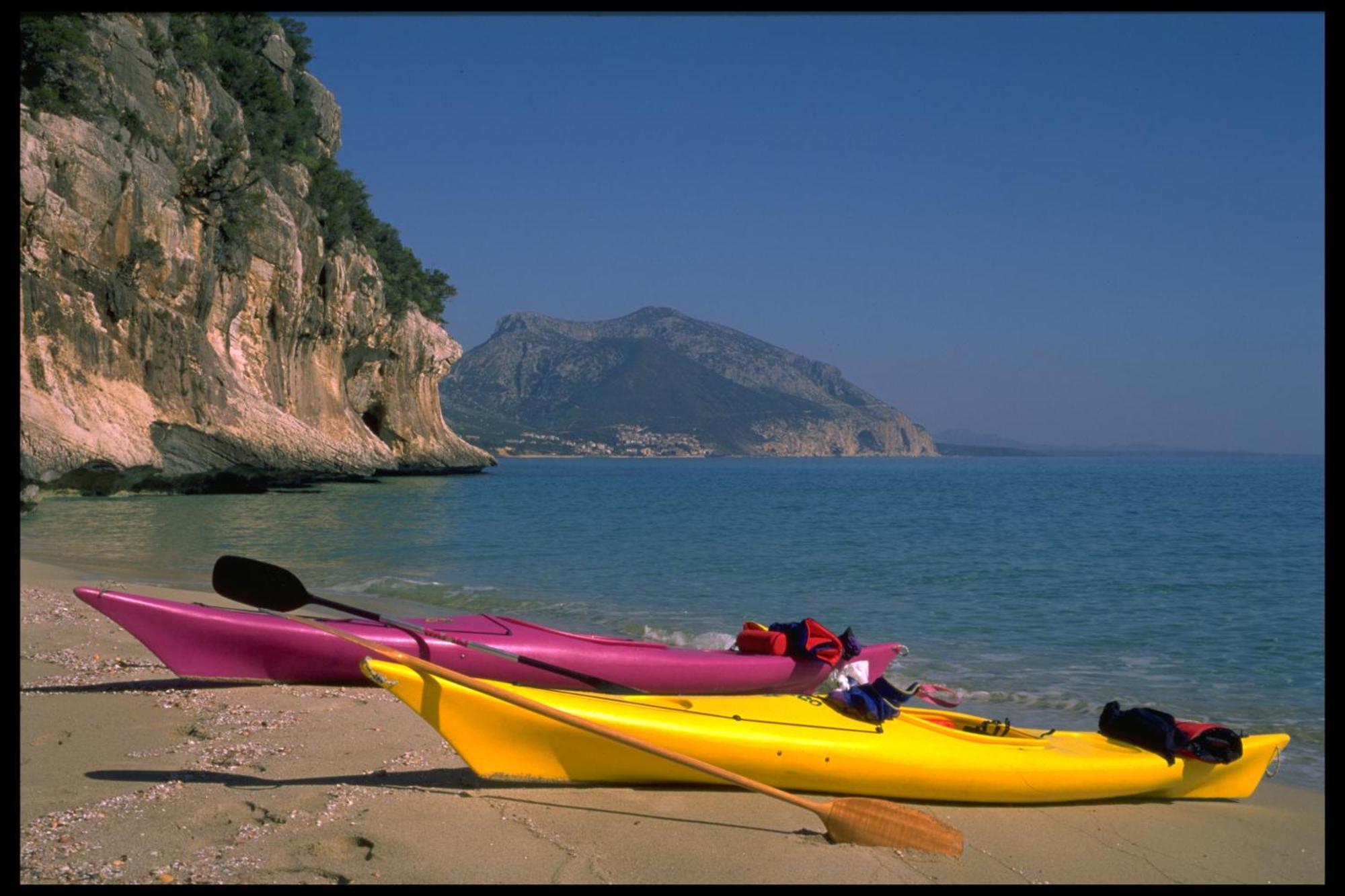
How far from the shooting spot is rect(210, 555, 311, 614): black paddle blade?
15.4 feet

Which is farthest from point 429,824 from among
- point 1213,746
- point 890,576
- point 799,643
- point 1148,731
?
point 890,576

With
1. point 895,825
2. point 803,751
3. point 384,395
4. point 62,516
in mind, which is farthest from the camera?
point 384,395

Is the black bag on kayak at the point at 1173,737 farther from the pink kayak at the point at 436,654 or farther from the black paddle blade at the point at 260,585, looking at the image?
the black paddle blade at the point at 260,585

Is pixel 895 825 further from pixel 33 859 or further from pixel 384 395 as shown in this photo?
pixel 384 395

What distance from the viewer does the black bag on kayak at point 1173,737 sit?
4605mm

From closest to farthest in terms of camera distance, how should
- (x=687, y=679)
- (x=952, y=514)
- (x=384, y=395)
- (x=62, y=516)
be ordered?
(x=687, y=679), (x=62, y=516), (x=952, y=514), (x=384, y=395)

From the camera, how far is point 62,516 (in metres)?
Result: 17.8

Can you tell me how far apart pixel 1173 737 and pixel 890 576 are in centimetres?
904

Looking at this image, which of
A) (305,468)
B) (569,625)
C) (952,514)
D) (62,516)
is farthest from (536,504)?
(569,625)

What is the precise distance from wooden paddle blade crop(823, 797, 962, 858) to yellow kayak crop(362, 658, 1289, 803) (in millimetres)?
461

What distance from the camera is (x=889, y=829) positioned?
3.75 metres

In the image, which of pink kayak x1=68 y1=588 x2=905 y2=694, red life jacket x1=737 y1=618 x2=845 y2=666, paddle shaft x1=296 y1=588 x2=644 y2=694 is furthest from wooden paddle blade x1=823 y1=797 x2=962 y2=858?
red life jacket x1=737 y1=618 x2=845 y2=666

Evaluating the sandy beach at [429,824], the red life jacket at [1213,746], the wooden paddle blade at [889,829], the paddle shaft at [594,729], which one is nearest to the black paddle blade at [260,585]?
the sandy beach at [429,824]

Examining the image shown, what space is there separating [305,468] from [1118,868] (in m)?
24.5
